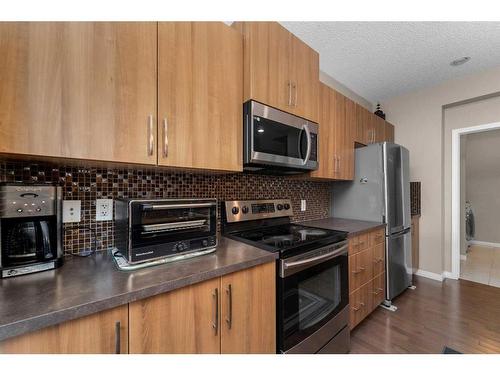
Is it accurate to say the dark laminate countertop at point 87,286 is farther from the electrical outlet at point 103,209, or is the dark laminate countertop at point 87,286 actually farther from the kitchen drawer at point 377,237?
the kitchen drawer at point 377,237

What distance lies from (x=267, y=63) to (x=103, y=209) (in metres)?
1.35

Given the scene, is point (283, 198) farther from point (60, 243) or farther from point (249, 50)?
point (60, 243)

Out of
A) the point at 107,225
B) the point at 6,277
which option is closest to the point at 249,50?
the point at 107,225

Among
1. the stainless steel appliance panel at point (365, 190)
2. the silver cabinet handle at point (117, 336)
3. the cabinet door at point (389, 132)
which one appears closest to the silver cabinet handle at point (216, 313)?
the silver cabinet handle at point (117, 336)

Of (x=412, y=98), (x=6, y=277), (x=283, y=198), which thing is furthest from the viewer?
(x=412, y=98)

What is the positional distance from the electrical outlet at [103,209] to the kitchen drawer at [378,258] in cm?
217

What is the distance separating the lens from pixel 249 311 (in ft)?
3.43

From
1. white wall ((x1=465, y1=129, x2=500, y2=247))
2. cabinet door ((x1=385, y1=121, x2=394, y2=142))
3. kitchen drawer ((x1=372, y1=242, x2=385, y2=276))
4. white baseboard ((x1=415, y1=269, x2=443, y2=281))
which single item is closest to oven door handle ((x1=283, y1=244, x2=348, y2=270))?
kitchen drawer ((x1=372, y1=242, x2=385, y2=276))

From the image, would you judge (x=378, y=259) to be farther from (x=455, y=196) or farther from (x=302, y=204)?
(x=455, y=196)

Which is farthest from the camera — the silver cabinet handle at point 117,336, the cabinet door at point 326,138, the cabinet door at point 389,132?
the cabinet door at point 389,132

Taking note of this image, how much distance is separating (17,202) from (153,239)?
52 centimetres

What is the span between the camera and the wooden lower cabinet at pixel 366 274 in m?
1.76

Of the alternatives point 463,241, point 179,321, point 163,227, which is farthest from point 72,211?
point 463,241
